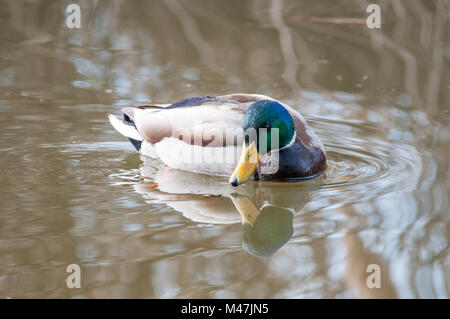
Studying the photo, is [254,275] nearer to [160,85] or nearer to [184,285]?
[184,285]

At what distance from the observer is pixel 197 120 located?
6395mm

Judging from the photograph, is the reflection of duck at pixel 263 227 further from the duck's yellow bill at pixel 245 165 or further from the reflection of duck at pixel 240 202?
the duck's yellow bill at pixel 245 165

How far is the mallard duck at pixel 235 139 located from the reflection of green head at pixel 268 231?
0.34m

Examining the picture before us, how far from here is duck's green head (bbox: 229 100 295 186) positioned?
5.70 metres

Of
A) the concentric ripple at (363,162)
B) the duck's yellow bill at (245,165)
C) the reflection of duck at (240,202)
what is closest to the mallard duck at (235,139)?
the duck's yellow bill at (245,165)

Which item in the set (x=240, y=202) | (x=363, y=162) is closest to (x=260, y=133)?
(x=240, y=202)

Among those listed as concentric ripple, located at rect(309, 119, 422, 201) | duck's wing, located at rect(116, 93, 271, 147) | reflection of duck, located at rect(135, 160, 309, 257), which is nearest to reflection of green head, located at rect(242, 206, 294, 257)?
reflection of duck, located at rect(135, 160, 309, 257)

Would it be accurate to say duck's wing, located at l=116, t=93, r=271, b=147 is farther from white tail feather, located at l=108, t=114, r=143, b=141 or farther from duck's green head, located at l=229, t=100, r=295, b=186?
duck's green head, located at l=229, t=100, r=295, b=186

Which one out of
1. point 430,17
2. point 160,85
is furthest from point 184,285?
point 430,17

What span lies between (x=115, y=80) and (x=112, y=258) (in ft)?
14.8

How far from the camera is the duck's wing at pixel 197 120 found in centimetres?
618

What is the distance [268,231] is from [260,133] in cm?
92

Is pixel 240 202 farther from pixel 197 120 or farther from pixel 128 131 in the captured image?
pixel 128 131

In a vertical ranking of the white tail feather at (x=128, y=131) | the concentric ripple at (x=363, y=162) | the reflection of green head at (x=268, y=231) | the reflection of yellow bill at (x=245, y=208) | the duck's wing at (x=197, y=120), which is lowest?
the reflection of green head at (x=268, y=231)
